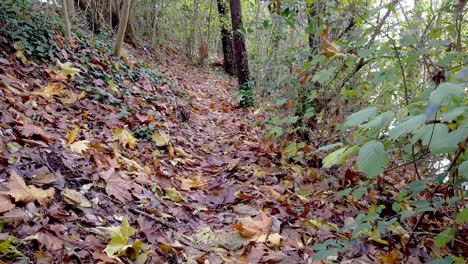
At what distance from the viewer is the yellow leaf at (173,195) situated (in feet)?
8.95

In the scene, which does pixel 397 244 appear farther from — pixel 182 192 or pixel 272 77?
pixel 272 77

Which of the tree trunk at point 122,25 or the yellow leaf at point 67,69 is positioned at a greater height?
the tree trunk at point 122,25

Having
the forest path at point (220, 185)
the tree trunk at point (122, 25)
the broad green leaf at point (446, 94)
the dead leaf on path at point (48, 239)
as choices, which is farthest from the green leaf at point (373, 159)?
the tree trunk at point (122, 25)

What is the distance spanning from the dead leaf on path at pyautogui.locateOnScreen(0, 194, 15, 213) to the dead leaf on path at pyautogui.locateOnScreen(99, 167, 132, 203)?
0.64 meters

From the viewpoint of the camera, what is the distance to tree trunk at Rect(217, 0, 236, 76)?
1218cm

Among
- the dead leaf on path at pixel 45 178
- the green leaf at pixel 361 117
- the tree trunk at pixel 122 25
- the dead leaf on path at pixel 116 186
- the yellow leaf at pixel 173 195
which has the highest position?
the tree trunk at pixel 122 25

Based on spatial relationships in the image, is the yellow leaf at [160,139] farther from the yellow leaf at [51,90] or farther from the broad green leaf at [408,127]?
the broad green leaf at [408,127]

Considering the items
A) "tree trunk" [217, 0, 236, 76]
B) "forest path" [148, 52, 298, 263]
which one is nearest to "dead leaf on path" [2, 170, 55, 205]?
"forest path" [148, 52, 298, 263]

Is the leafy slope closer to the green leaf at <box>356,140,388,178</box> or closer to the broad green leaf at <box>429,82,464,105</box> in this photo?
the green leaf at <box>356,140,388,178</box>

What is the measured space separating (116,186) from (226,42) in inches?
429

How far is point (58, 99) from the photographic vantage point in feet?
11.7

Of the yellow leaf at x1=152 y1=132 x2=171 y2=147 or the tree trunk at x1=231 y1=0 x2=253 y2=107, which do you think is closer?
the yellow leaf at x1=152 y1=132 x2=171 y2=147

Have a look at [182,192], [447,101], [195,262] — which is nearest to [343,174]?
[182,192]

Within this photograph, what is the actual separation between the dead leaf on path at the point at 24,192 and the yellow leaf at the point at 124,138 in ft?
4.37
